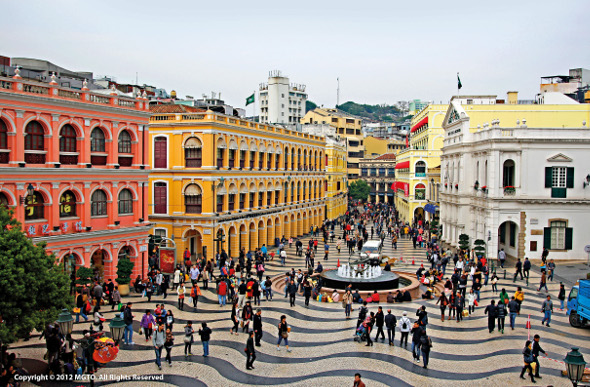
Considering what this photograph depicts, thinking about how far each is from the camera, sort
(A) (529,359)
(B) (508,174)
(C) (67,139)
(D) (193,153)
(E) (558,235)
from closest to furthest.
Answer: (A) (529,359), (C) (67,139), (E) (558,235), (B) (508,174), (D) (193,153)

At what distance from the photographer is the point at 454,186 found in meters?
47.7

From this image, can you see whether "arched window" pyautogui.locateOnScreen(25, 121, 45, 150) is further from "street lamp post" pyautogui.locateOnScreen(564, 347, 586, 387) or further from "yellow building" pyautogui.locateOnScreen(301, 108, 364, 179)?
"yellow building" pyautogui.locateOnScreen(301, 108, 364, 179)

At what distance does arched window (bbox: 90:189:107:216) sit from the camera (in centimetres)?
2902

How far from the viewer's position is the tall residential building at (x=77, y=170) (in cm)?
2480

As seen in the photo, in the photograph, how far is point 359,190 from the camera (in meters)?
112

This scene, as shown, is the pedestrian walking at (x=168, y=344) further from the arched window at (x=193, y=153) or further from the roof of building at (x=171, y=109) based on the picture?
the roof of building at (x=171, y=109)

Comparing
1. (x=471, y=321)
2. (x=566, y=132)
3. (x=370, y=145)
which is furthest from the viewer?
(x=370, y=145)

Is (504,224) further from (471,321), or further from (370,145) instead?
(370,145)

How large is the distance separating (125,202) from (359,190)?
84.9m

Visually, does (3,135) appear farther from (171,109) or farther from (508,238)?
(508,238)

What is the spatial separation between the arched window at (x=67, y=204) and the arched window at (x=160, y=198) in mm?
12843

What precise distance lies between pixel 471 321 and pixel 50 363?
705 inches

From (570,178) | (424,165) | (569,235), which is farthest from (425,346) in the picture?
(424,165)

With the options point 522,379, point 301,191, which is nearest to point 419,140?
point 301,191
